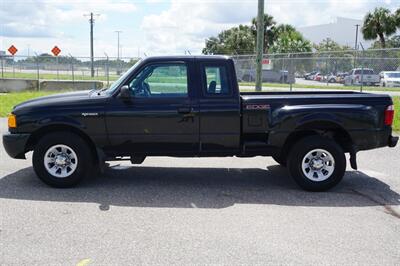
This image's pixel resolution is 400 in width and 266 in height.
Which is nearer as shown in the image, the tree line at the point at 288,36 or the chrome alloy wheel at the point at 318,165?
the chrome alloy wheel at the point at 318,165

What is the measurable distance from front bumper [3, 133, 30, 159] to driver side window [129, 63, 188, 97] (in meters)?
1.65

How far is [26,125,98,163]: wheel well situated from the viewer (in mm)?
6340

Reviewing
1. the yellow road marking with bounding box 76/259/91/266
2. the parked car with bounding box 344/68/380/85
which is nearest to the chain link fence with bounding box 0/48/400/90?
the parked car with bounding box 344/68/380/85

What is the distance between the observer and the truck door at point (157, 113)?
6.22 meters

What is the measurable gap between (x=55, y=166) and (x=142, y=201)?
1432 millimetres

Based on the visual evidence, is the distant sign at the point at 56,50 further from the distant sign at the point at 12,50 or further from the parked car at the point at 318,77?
the parked car at the point at 318,77

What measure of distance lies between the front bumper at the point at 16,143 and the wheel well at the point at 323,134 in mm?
3633

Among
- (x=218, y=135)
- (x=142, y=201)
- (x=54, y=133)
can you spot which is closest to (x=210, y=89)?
(x=218, y=135)

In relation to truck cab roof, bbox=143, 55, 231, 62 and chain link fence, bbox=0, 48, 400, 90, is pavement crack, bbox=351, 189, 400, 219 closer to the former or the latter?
truck cab roof, bbox=143, 55, 231, 62

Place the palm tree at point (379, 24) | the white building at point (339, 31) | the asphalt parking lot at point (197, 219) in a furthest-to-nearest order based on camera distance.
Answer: the white building at point (339, 31) < the palm tree at point (379, 24) < the asphalt parking lot at point (197, 219)

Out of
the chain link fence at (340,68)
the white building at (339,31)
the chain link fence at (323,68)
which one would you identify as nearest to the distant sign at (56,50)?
the chain link fence at (323,68)

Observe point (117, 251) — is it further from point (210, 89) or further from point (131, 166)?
point (131, 166)

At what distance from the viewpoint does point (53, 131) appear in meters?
6.38

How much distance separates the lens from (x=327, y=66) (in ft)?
69.0
